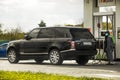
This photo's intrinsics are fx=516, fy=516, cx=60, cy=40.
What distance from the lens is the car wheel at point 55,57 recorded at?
22.7 m

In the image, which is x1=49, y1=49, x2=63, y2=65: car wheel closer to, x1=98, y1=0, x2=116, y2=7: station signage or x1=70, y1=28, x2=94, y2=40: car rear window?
x1=70, y1=28, x2=94, y2=40: car rear window

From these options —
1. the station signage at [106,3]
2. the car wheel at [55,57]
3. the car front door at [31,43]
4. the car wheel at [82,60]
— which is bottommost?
the car wheel at [82,60]

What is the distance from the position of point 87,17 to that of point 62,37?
512 cm

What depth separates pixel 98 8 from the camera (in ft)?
90.1

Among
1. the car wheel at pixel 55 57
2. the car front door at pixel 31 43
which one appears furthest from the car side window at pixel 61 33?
the car front door at pixel 31 43

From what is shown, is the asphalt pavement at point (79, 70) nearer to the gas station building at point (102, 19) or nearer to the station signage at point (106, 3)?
the gas station building at point (102, 19)

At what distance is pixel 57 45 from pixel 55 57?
54cm

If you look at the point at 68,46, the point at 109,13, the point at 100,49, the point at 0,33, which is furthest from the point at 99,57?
the point at 0,33

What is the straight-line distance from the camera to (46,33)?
2384 centimetres

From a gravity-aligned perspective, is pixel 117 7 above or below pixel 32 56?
above

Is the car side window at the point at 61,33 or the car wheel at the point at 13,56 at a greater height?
the car side window at the point at 61,33

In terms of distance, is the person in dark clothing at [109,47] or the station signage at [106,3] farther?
the station signage at [106,3]

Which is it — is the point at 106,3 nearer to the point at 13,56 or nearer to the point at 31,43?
the point at 31,43

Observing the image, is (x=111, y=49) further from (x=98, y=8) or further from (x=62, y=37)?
(x=98, y=8)
